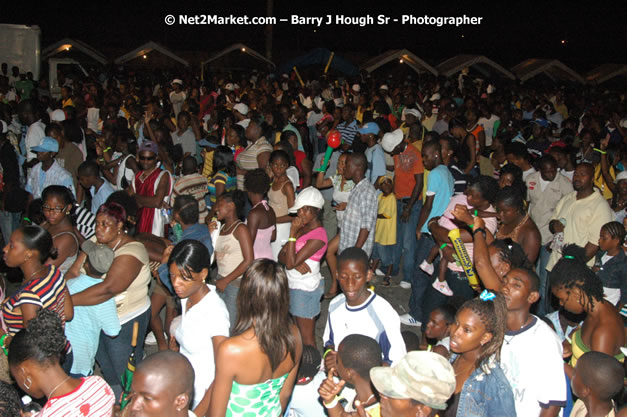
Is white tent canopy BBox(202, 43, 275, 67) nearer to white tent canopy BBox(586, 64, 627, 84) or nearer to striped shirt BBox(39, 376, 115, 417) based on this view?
white tent canopy BBox(586, 64, 627, 84)

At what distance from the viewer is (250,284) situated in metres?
3.08

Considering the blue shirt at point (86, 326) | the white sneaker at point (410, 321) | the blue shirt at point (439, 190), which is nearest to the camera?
the blue shirt at point (86, 326)

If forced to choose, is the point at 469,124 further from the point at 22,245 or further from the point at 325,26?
the point at 325,26

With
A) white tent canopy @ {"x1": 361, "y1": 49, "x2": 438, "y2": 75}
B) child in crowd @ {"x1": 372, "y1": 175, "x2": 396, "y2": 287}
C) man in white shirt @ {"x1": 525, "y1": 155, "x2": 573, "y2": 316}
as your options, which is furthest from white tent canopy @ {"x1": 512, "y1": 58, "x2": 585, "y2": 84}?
child in crowd @ {"x1": 372, "y1": 175, "x2": 396, "y2": 287}

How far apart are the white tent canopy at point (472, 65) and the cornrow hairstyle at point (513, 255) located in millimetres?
17855

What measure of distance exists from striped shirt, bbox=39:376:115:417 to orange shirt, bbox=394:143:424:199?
5240 millimetres

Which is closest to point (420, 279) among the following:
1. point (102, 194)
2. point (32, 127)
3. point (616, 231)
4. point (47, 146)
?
point (616, 231)

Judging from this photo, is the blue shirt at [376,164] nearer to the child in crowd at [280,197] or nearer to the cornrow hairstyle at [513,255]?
the child in crowd at [280,197]

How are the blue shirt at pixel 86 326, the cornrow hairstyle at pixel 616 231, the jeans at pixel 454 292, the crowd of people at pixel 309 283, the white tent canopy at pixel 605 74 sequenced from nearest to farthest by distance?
the crowd of people at pixel 309 283
the blue shirt at pixel 86 326
the cornrow hairstyle at pixel 616 231
the jeans at pixel 454 292
the white tent canopy at pixel 605 74

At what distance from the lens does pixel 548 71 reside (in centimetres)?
2311

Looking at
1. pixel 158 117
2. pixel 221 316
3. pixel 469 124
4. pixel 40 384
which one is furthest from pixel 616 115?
pixel 40 384

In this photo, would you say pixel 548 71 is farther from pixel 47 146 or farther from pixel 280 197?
pixel 47 146

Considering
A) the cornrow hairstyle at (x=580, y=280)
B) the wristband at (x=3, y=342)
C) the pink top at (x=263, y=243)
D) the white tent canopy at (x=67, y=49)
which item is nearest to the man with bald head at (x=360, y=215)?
the pink top at (x=263, y=243)

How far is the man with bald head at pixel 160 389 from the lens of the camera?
8.63ft
